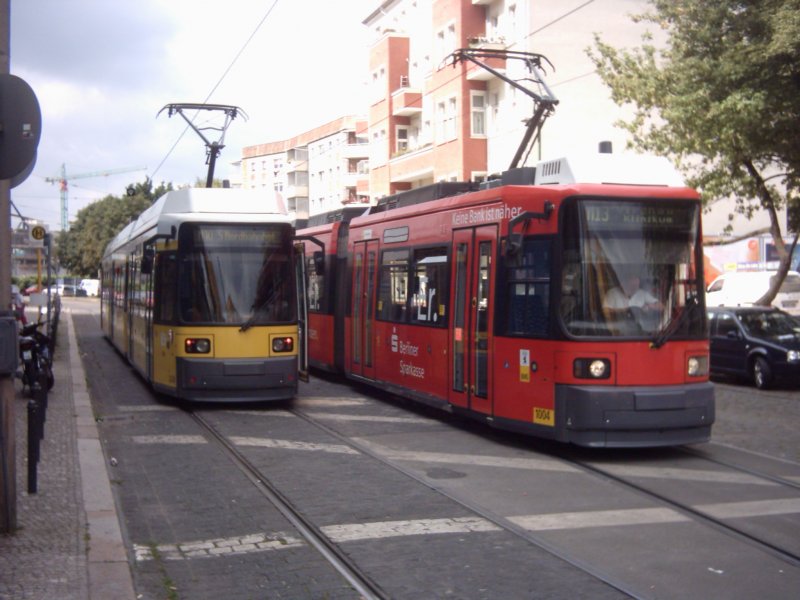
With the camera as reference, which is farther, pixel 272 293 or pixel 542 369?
pixel 272 293

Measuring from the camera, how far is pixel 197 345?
1420 centimetres

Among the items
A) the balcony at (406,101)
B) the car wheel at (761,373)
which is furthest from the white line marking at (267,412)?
the balcony at (406,101)

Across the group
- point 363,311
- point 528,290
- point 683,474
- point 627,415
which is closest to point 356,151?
point 363,311

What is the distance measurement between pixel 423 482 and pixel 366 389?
859cm

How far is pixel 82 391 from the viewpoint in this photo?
16969 millimetres

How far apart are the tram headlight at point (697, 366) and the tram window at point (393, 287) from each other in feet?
16.2

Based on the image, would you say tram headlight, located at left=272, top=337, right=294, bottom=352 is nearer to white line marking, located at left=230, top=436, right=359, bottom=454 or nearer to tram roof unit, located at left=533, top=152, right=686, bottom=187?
white line marking, located at left=230, top=436, right=359, bottom=454

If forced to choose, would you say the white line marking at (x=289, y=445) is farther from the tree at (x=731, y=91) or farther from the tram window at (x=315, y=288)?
the tree at (x=731, y=91)

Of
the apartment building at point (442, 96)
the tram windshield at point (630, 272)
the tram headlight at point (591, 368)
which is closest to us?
the tram headlight at point (591, 368)

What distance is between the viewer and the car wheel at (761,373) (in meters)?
18.6

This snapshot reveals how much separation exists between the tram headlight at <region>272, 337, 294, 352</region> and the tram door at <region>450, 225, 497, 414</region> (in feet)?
9.34

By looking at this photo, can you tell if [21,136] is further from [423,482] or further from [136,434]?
[136,434]

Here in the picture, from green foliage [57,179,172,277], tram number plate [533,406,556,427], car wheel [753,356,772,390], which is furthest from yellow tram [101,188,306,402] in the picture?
green foliage [57,179,172,277]

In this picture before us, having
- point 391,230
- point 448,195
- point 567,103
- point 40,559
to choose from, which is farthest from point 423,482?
point 567,103
